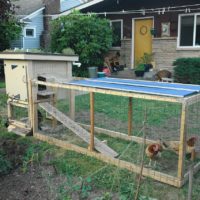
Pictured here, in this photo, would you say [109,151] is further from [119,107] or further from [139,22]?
[139,22]

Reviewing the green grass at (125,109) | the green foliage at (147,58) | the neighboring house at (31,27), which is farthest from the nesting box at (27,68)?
the neighboring house at (31,27)

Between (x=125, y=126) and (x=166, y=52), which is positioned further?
(x=166, y=52)

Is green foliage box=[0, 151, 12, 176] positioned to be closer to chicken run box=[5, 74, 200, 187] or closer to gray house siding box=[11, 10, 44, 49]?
chicken run box=[5, 74, 200, 187]

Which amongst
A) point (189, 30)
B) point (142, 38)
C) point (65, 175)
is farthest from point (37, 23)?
point (65, 175)

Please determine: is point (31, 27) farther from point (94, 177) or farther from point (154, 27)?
point (94, 177)

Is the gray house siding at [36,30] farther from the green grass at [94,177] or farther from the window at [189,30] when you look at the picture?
the green grass at [94,177]

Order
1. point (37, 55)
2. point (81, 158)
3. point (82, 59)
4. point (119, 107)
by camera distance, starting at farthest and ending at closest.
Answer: point (82, 59), point (119, 107), point (37, 55), point (81, 158)

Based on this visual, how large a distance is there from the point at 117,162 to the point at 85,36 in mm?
10616

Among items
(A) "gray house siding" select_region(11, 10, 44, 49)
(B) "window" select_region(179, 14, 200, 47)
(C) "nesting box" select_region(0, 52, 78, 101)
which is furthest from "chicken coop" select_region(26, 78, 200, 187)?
(A) "gray house siding" select_region(11, 10, 44, 49)

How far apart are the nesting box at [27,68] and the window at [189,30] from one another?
8.22 m

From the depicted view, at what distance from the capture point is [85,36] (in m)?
14.1

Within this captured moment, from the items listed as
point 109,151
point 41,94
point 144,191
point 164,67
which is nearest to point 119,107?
point 41,94

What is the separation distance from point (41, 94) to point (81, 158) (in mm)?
1493

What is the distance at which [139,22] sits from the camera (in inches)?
563
